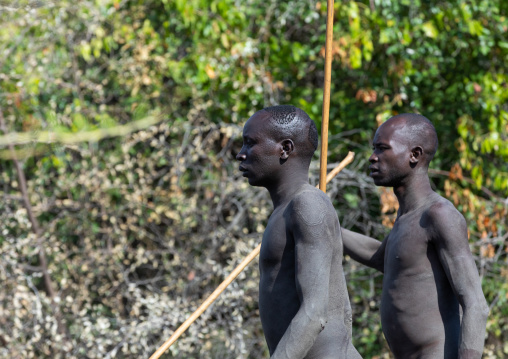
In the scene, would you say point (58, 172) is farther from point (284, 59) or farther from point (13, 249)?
point (284, 59)

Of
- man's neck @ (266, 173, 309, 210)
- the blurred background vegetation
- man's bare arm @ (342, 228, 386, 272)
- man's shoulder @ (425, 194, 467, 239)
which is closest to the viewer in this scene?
man's neck @ (266, 173, 309, 210)

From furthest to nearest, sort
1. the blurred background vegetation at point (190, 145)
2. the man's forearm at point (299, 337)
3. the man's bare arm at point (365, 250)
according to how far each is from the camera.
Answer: the blurred background vegetation at point (190, 145) → the man's bare arm at point (365, 250) → the man's forearm at point (299, 337)

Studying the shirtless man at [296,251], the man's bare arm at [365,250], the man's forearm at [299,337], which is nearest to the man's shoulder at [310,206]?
the shirtless man at [296,251]

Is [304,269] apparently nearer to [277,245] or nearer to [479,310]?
[277,245]

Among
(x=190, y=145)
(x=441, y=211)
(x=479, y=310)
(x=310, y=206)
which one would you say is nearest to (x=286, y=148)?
(x=310, y=206)

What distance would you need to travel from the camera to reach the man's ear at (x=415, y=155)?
132 inches

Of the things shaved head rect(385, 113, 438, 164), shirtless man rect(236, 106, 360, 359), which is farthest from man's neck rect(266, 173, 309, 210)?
shaved head rect(385, 113, 438, 164)

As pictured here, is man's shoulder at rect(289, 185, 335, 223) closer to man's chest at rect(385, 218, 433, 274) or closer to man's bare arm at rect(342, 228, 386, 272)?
man's chest at rect(385, 218, 433, 274)

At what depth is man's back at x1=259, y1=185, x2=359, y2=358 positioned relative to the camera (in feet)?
8.50

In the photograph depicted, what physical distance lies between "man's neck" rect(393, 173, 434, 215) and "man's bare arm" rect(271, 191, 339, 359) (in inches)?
28.8

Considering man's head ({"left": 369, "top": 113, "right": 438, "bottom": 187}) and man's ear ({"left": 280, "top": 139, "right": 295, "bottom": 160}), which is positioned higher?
man's ear ({"left": 280, "top": 139, "right": 295, "bottom": 160})

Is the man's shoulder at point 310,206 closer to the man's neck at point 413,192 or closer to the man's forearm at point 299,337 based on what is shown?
the man's forearm at point 299,337

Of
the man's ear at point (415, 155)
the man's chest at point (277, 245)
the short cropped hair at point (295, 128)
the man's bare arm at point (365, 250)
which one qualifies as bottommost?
the man's bare arm at point (365, 250)

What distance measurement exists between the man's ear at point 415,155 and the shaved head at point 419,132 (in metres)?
0.01
